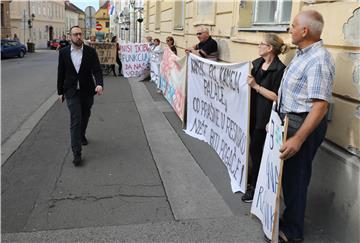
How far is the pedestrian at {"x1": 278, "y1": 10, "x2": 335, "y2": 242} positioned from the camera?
3004 millimetres

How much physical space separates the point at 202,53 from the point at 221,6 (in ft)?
3.22

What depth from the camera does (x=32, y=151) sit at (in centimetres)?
612

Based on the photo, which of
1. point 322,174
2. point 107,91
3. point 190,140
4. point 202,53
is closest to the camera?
point 322,174

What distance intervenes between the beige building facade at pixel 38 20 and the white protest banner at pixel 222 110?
174 feet

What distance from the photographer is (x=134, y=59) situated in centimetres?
1584

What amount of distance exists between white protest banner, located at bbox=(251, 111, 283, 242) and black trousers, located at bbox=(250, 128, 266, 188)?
0.51 m

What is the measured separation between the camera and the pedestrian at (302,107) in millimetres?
3004

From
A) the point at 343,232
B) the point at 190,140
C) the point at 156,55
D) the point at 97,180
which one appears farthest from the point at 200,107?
the point at 156,55

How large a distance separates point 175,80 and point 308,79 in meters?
5.49

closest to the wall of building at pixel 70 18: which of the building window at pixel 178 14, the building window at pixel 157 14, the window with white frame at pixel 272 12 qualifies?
the building window at pixel 157 14

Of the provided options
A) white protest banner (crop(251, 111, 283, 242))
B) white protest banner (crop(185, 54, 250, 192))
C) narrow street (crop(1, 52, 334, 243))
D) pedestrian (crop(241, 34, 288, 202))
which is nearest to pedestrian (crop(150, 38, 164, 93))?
narrow street (crop(1, 52, 334, 243))

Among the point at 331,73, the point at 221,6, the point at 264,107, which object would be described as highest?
the point at 221,6

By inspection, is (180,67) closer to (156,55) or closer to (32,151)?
(32,151)

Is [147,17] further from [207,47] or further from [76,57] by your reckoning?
[76,57]
